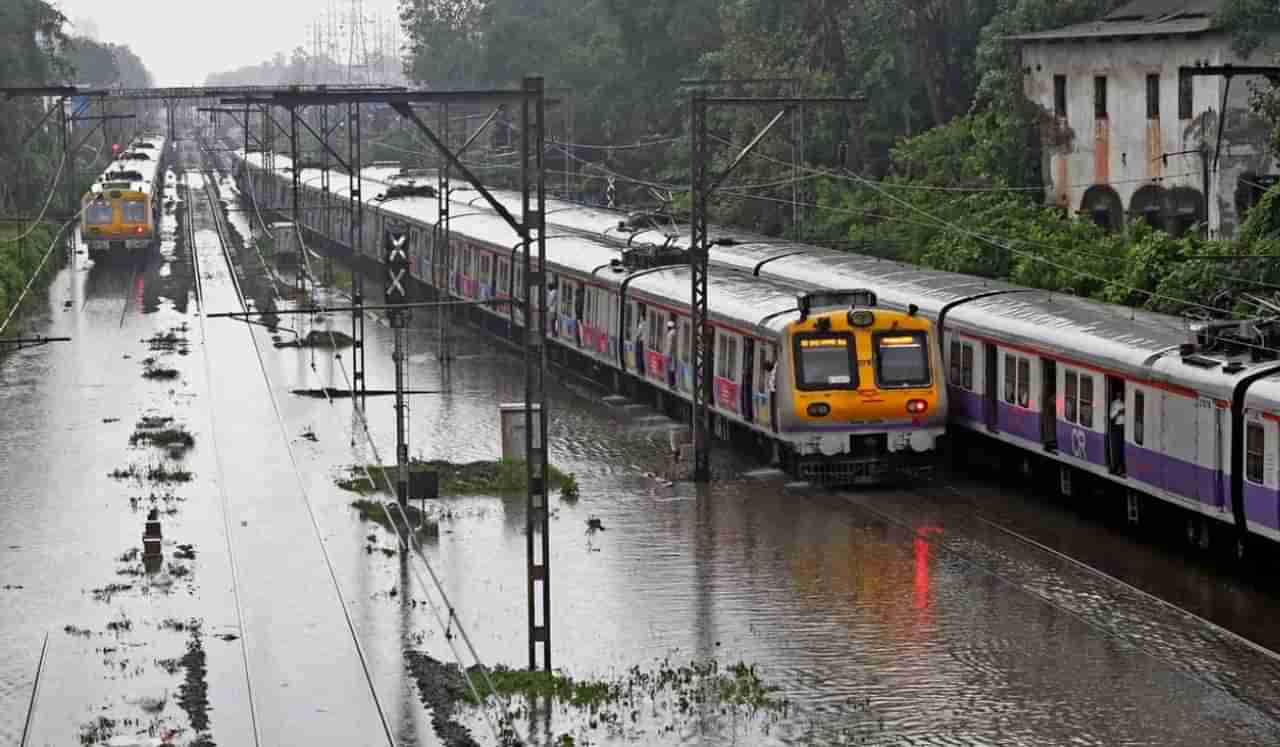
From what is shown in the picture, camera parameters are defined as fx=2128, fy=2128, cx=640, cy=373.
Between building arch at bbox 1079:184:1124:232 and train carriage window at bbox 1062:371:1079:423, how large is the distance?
22073mm

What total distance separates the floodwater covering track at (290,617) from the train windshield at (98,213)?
35239 mm

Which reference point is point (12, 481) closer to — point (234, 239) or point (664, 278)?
point (664, 278)

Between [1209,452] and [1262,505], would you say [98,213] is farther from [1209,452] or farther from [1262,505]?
[1262,505]

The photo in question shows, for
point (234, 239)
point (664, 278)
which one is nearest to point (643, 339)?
point (664, 278)

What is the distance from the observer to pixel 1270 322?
24.5 m

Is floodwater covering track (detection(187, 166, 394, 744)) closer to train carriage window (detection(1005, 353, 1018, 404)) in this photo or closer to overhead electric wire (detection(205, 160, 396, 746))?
overhead electric wire (detection(205, 160, 396, 746))

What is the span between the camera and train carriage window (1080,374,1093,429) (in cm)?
2705

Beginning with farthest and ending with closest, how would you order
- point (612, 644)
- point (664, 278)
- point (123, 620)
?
1. point (664, 278)
2. point (123, 620)
3. point (612, 644)

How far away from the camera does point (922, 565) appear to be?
1000 inches

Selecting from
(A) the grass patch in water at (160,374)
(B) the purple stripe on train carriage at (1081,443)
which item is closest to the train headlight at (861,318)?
(B) the purple stripe on train carriage at (1081,443)

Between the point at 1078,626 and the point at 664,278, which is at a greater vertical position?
the point at 664,278

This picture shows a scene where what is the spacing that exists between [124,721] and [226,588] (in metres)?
5.96

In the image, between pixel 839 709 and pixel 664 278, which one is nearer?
pixel 839 709

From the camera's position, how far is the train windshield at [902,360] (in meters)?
30.0
